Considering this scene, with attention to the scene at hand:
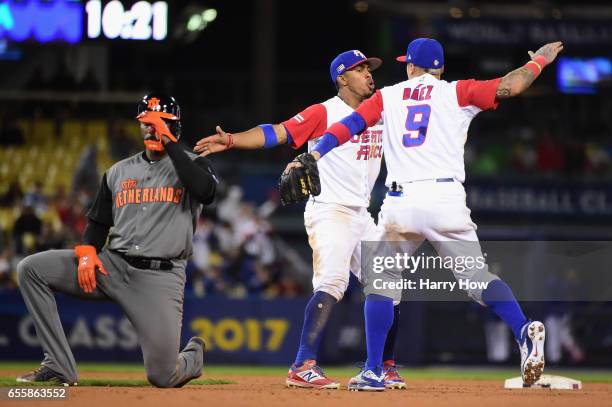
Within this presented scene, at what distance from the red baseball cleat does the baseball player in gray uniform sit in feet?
2.40

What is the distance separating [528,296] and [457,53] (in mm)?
9733

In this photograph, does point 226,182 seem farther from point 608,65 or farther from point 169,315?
point 169,315

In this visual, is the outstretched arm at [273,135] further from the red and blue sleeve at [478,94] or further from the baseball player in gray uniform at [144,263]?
the red and blue sleeve at [478,94]

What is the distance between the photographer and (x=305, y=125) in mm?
7930

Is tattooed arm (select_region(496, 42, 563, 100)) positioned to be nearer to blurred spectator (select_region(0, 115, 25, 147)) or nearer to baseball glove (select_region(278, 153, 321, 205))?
baseball glove (select_region(278, 153, 321, 205))

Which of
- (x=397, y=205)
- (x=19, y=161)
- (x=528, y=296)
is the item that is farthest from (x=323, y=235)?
(x=19, y=161)

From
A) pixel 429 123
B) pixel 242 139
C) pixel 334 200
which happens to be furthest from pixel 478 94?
pixel 242 139

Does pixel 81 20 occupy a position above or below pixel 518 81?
above

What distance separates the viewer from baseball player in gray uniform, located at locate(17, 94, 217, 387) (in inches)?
283

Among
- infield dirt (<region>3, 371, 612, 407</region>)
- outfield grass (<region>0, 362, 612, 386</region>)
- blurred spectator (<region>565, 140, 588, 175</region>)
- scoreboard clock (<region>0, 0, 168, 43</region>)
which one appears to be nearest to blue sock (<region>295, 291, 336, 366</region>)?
infield dirt (<region>3, 371, 612, 407</region>)

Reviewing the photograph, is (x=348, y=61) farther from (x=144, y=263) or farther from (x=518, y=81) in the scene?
(x=144, y=263)

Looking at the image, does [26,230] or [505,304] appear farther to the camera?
[26,230]

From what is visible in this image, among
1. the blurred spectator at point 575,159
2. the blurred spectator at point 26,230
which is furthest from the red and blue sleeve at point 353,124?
the blurred spectator at point 575,159

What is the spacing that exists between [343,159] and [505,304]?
5.72ft
